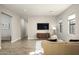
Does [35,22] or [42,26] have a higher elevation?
[35,22]

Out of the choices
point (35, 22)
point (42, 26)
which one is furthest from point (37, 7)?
point (42, 26)

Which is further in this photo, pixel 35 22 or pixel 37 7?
pixel 35 22

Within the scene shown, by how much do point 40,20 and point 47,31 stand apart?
3.38 ft

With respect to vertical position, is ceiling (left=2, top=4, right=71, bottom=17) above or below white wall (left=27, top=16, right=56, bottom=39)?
above

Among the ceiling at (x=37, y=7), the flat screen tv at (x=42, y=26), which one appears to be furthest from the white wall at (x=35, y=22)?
the ceiling at (x=37, y=7)

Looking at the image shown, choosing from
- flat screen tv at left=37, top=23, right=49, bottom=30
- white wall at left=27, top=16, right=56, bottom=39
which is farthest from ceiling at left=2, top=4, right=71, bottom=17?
flat screen tv at left=37, top=23, right=49, bottom=30

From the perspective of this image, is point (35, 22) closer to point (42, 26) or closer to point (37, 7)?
point (42, 26)

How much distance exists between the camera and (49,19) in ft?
35.5

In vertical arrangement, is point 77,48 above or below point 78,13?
below

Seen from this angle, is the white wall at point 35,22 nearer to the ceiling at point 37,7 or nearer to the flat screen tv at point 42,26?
the flat screen tv at point 42,26

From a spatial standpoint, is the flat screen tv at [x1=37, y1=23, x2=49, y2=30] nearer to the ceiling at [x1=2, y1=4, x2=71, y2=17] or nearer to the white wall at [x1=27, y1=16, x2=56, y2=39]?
the white wall at [x1=27, y1=16, x2=56, y2=39]
